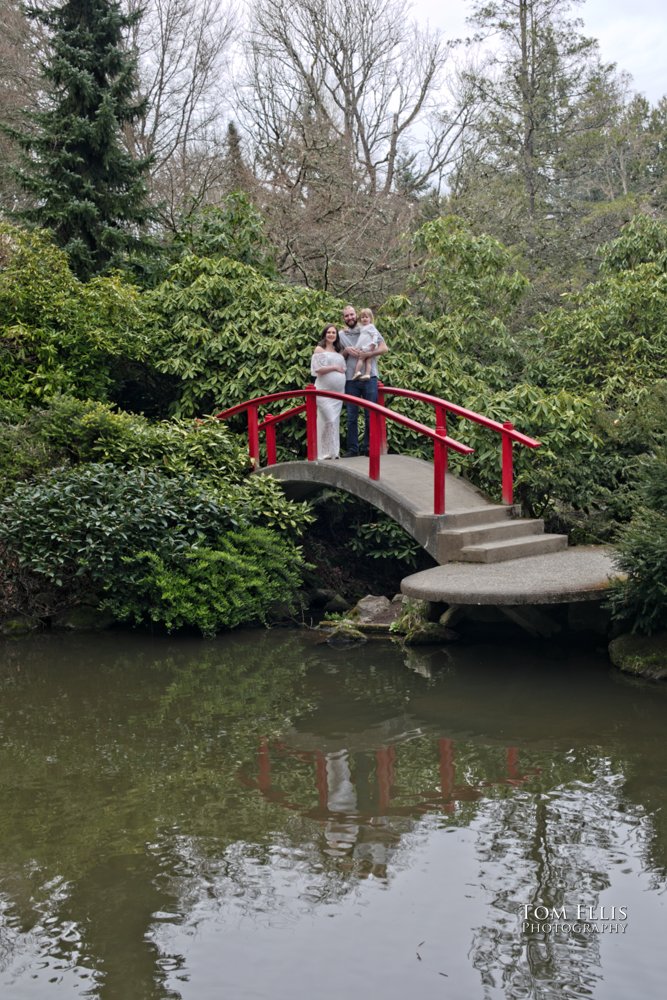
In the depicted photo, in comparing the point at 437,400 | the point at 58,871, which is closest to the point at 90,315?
the point at 437,400

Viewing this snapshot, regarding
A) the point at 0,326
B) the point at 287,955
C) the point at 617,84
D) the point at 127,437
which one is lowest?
the point at 287,955

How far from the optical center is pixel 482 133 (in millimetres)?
22484

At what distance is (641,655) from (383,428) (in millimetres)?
4775

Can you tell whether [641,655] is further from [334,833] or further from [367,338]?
[367,338]

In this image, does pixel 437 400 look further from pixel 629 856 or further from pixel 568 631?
pixel 629 856

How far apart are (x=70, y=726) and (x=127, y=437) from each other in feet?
16.1

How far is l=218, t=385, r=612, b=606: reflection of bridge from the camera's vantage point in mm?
9023

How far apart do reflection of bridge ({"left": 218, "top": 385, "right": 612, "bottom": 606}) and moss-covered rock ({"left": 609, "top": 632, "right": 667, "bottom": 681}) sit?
0.54 metres

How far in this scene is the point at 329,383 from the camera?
11.9 metres

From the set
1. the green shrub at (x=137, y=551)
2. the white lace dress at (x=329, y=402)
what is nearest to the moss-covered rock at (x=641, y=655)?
the green shrub at (x=137, y=551)

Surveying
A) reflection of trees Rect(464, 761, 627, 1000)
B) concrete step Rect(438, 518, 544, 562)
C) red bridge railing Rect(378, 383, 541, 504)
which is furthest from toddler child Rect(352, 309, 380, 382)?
reflection of trees Rect(464, 761, 627, 1000)

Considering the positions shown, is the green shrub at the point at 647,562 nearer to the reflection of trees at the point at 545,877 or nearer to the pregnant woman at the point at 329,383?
the reflection of trees at the point at 545,877

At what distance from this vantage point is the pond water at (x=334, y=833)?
168 inches

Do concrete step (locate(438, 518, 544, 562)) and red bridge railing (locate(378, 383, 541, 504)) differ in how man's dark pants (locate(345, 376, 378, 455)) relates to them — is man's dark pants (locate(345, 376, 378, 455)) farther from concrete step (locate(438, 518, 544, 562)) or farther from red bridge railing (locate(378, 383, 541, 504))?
concrete step (locate(438, 518, 544, 562))
